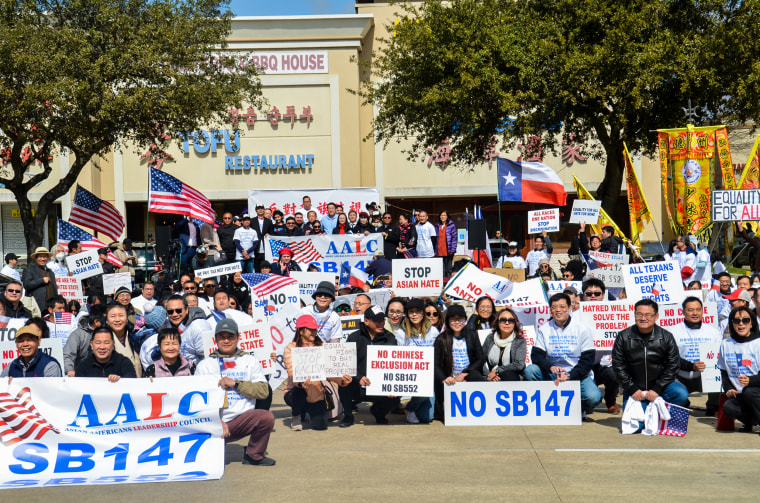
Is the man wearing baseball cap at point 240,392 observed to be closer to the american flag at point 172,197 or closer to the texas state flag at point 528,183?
the american flag at point 172,197

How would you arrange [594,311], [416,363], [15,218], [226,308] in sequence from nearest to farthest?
[416,363], [594,311], [226,308], [15,218]

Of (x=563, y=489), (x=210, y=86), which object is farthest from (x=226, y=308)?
(x=210, y=86)

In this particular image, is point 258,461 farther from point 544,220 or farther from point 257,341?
point 544,220

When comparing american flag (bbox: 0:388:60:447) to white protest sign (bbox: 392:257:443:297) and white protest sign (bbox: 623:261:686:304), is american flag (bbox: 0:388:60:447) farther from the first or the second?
white protest sign (bbox: 623:261:686:304)

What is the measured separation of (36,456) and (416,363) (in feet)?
13.4

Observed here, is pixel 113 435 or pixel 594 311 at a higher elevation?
pixel 594 311

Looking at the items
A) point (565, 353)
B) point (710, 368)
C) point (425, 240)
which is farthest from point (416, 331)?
point (425, 240)

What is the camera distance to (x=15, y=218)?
3334cm

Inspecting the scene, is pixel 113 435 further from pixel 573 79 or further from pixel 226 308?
pixel 573 79

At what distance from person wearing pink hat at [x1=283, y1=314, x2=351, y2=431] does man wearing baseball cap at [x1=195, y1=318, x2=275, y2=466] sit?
1146 mm

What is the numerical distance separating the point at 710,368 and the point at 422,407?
3276mm

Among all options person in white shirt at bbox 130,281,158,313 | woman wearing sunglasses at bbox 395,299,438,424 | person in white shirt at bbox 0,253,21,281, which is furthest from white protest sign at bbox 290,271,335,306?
person in white shirt at bbox 0,253,21,281

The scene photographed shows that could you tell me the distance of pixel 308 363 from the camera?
9180mm

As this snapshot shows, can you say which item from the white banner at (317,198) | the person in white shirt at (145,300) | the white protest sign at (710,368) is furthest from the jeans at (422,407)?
the white banner at (317,198)
